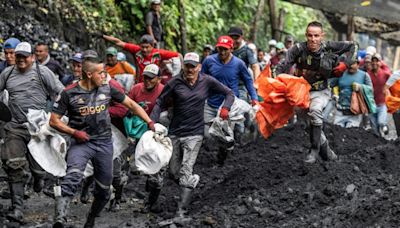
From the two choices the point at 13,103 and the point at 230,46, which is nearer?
the point at 13,103

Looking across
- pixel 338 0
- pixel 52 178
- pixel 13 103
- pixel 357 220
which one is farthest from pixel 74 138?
pixel 338 0

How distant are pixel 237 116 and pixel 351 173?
179 centimetres

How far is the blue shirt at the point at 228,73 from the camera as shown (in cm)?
1270

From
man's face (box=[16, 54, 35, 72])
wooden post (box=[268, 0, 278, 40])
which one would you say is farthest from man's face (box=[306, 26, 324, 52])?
wooden post (box=[268, 0, 278, 40])

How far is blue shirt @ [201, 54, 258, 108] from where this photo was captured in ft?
41.7

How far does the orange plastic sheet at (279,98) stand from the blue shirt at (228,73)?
3.90 ft

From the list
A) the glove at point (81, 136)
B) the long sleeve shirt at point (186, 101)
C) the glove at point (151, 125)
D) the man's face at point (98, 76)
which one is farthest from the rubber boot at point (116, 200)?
the man's face at point (98, 76)

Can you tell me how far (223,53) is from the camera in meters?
12.6

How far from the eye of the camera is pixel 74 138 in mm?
8789

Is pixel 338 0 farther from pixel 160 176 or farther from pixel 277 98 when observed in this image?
pixel 160 176

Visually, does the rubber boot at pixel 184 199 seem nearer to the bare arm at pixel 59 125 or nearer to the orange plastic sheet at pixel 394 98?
the bare arm at pixel 59 125

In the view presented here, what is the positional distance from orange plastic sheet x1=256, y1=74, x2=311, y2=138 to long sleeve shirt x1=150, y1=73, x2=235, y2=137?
1.07 metres

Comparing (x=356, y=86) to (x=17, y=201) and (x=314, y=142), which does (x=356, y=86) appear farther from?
(x=17, y=201)

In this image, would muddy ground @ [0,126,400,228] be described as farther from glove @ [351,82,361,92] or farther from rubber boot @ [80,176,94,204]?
glove @ [351,82,361,92]
